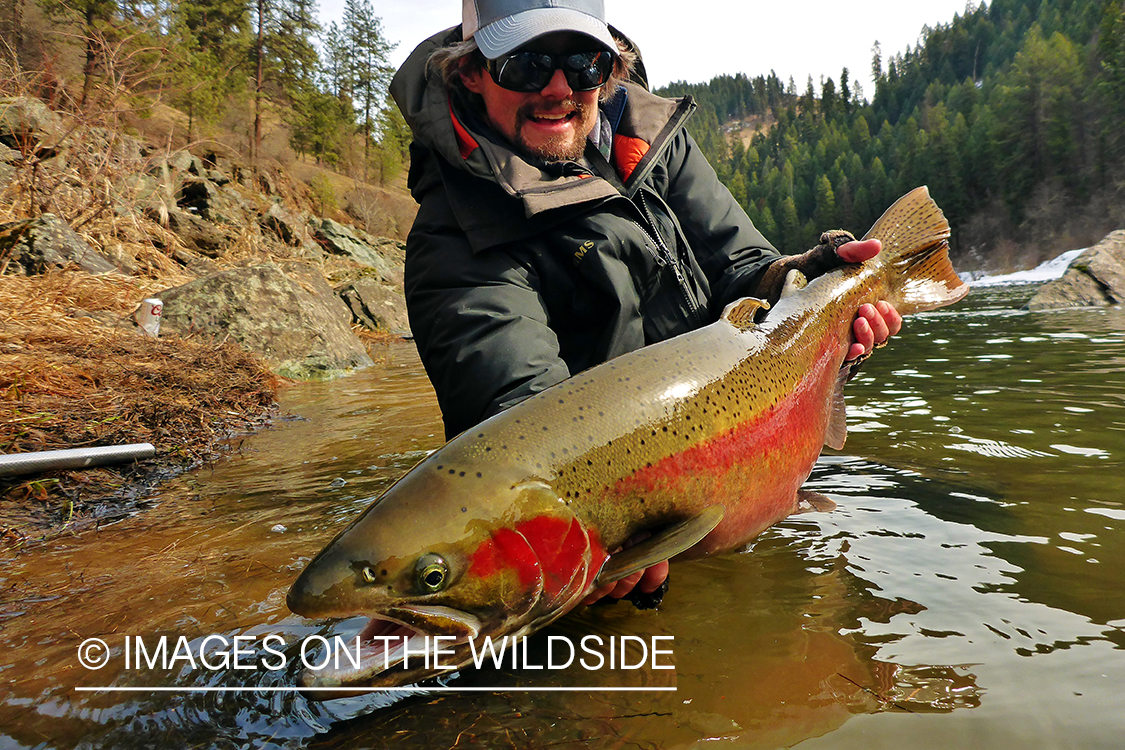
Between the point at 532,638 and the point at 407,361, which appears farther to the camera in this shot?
the point at 407,361

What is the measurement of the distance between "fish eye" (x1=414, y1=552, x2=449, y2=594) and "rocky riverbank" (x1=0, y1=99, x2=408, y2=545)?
8.23ft

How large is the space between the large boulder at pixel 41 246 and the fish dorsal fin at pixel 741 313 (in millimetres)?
6873

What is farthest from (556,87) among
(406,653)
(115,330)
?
(115,330)

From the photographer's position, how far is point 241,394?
6.21 m

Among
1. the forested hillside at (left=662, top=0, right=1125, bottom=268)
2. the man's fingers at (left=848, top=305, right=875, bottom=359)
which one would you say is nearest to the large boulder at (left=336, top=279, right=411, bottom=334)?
the man's fingers at (left=848, top=305, right=875, bottom=359)

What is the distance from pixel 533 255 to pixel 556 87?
730 mm

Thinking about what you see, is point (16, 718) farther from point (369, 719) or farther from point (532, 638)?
point (532, 638)

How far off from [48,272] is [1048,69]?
76967 millimetres

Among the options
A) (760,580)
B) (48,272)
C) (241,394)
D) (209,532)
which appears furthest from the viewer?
(48,272)

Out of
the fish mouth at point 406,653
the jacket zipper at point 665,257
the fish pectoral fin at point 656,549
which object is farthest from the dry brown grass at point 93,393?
the jacket zipper at point 665,257

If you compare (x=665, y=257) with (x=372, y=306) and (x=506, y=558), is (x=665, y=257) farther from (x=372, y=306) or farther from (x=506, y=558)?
(x=372, y=306)

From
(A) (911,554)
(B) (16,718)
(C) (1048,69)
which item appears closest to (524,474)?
(B) (16,718)

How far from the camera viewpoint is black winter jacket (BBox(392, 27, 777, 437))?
96.9 inches

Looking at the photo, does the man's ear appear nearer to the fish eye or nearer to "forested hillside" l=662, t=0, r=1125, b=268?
the fish eye
